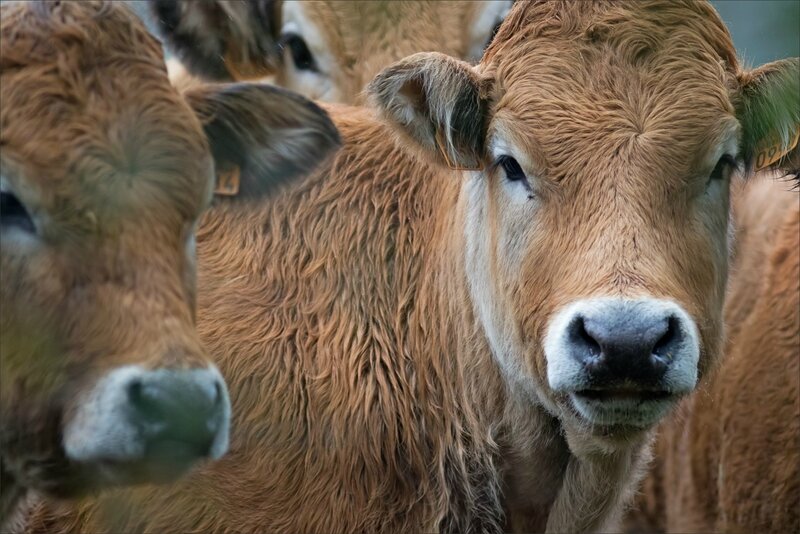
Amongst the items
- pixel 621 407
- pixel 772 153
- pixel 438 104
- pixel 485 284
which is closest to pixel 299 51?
pixel 438 104

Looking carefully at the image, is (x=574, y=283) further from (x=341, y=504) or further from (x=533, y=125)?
(x=341, y=504)

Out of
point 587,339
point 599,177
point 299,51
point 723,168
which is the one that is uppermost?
point 723,168

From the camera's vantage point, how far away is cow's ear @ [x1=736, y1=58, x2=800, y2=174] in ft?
16.8

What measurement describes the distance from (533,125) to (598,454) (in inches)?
51.9

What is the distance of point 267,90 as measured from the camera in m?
4.63

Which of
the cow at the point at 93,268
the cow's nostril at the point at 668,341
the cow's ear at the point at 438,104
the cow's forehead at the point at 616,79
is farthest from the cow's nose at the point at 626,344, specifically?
the cow at the point at 93,268

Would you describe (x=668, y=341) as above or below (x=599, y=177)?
below

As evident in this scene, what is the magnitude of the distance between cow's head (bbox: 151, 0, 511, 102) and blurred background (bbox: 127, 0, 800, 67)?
0.36 meters

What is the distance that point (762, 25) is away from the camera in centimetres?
635

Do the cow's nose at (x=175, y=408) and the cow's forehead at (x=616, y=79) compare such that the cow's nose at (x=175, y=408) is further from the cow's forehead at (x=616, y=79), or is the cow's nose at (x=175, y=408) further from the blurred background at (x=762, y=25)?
the blurred background at (x=762, y=25)

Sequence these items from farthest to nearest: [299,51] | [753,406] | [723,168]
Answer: [299,51] < [753,406] < [723,168]

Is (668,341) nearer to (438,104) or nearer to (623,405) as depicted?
(623,405)

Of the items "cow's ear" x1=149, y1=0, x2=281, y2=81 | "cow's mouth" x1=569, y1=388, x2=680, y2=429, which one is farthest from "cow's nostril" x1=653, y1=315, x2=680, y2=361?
"cow's ear" x1=149, y1=0, x2=281, y2=81

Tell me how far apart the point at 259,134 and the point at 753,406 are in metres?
3.64
